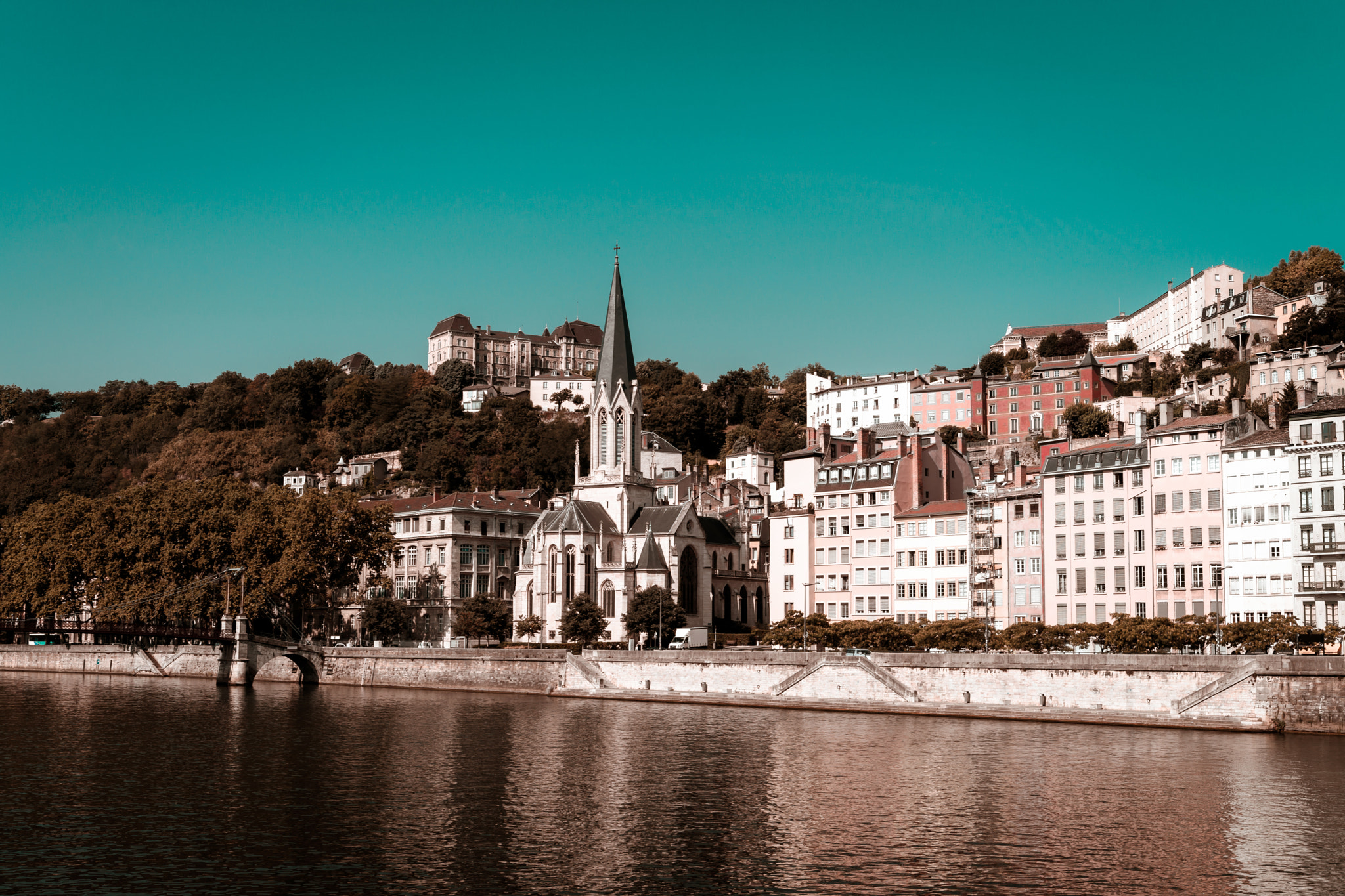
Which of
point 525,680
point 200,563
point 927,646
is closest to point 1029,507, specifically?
point 927,646

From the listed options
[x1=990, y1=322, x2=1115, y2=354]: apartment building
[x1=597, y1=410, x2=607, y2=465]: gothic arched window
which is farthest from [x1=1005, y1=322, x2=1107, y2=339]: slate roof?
[x1=597, y1=410, x2=607, y2=465]: gothic arched window

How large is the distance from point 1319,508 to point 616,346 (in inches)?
2280

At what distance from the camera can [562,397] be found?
192000 mm

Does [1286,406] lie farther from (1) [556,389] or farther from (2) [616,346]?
(1) [556,389]

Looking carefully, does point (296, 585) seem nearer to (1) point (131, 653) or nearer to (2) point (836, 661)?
(1) point (131, 653)

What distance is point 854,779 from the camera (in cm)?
4256

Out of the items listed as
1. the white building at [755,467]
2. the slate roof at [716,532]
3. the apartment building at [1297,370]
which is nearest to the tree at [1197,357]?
the apartment building at [1297,370]

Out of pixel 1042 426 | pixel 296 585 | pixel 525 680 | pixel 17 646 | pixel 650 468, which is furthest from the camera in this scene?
pixel 650 468

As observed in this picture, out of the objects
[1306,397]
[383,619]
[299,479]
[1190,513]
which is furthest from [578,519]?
[299,479]

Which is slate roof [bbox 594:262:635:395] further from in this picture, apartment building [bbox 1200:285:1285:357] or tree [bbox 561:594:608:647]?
apartment building [bbox 1200:285:1285:357]

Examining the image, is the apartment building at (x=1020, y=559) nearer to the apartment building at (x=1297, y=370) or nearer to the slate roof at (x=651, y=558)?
the slate roof at (x=651, y=558)

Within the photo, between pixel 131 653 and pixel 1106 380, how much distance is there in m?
98.9

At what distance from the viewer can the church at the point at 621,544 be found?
99.5m

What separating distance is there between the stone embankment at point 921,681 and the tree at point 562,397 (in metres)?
103
